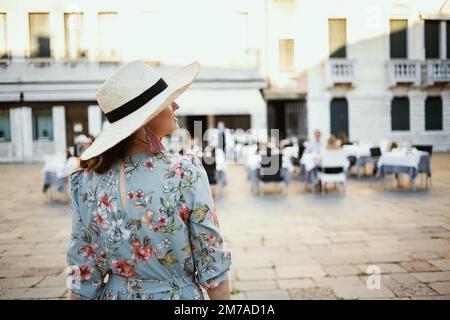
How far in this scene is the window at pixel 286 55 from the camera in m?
2.62

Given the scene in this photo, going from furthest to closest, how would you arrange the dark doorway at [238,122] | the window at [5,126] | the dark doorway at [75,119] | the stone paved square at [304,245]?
the dark doorway at [238,122] → the dark doorway at [75,119] → the stone paved square at [304,245] → the window at [5,126]

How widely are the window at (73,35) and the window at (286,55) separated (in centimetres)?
116

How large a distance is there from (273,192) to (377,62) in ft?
21.3

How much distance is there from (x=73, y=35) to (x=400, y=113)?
5.92 feet

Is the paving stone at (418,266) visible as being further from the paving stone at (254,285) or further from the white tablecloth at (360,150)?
the paving stone at (254,285)

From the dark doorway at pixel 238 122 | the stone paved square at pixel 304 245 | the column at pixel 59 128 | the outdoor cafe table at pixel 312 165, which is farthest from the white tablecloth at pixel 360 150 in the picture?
the dark doorway at pixel 238 122

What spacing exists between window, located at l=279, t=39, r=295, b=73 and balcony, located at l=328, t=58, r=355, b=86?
0.24 m

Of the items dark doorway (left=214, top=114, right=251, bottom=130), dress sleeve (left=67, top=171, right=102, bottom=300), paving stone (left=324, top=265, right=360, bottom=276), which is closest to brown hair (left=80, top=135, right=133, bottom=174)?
dress sleeve (left=67, top=171, right=102, bottom=300)

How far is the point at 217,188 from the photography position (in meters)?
9.29

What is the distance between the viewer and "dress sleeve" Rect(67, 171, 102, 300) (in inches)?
55.2

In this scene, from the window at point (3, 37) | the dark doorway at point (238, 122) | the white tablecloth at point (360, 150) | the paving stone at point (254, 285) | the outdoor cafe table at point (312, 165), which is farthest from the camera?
the dark doorway at point (238, 122)

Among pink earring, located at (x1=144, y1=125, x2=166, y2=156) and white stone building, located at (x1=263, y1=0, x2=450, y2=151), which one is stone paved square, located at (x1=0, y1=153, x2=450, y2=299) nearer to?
white stone building, located at (x1=263, y1=0, x2=450, y2=151)
